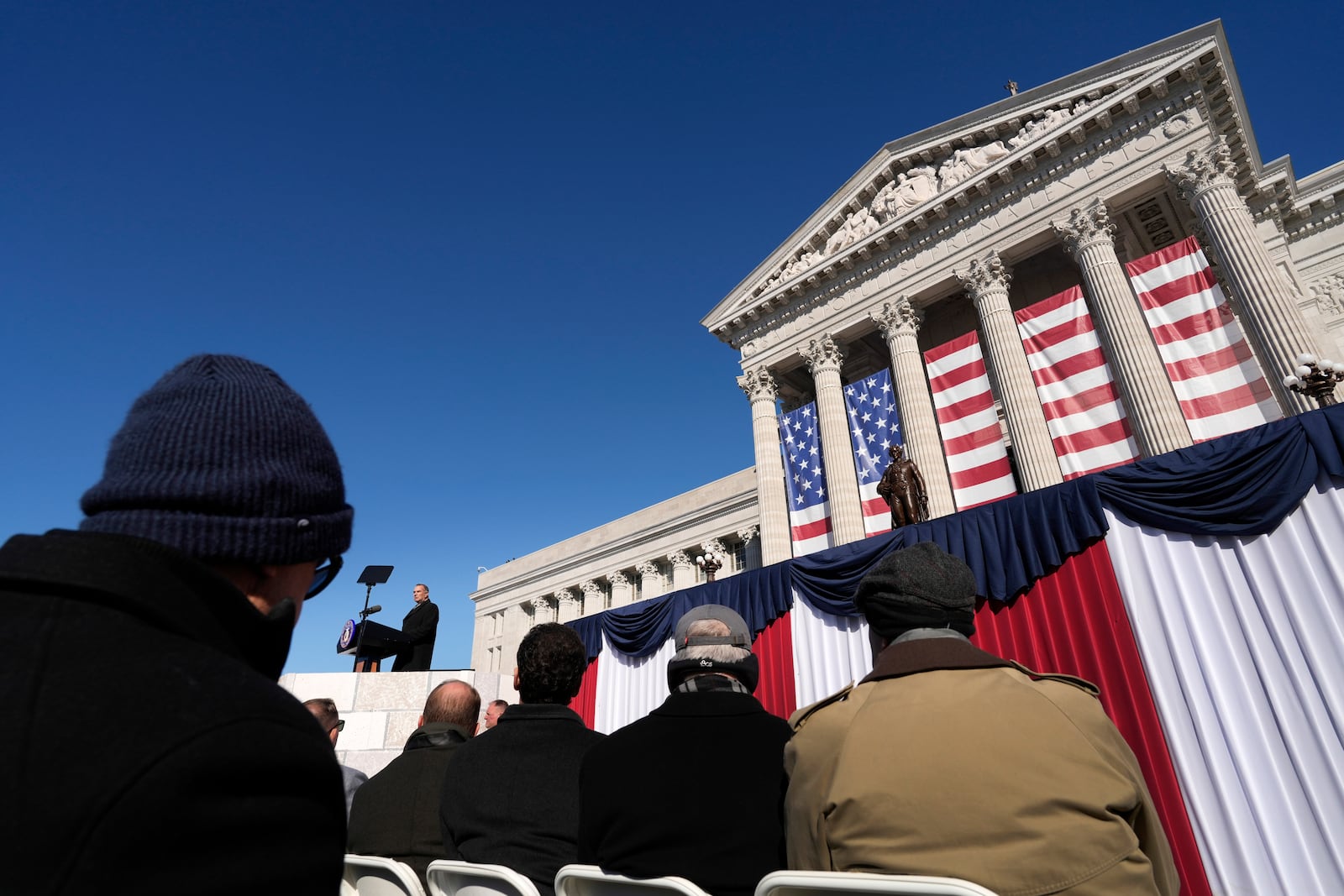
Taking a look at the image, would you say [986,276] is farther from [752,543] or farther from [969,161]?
[752,543]

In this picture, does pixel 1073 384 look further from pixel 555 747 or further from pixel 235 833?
pixel 235 833

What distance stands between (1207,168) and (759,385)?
1184cm

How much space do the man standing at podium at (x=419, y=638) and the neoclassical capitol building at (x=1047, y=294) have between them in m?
9.93

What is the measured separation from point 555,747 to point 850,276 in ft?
→ 62.2

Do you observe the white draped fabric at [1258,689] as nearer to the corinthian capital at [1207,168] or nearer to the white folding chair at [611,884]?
the white folding chair at [611,884]

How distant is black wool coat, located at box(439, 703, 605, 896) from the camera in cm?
266

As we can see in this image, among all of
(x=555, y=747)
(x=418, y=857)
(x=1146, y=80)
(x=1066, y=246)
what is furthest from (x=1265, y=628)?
(x=1146, y=80)

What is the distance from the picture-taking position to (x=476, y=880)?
2.31m

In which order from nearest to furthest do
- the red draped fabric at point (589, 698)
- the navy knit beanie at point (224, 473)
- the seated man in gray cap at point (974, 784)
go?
the navy knit beanie at point (224, 473) < the seated man in gray cap at point (974, 784) < the red draped fabric at point (589, 698)

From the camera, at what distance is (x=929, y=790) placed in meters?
1.67

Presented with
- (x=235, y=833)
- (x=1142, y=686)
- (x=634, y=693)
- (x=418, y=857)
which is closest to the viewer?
(x=235, y=833)

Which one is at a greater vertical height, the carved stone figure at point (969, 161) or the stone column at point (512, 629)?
the carved stone figure at point (969, 161)

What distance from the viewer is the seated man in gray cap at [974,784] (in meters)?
1.56

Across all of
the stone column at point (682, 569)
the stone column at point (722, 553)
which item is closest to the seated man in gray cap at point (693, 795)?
the stone column at point (722, 553)
